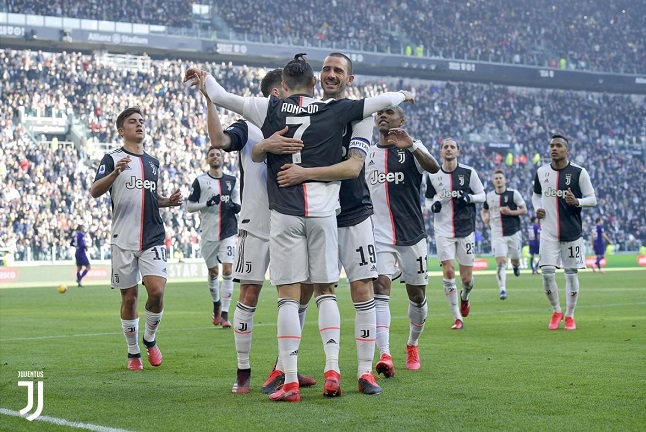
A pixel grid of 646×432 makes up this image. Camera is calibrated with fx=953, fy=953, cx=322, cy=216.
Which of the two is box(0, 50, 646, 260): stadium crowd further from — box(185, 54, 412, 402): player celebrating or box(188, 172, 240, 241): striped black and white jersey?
box(185, 54, 412, 402): player celebrating

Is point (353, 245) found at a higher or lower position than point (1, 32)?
lower

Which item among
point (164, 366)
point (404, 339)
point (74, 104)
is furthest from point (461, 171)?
point (74, 104)

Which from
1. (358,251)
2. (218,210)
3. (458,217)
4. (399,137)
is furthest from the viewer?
(218,210)

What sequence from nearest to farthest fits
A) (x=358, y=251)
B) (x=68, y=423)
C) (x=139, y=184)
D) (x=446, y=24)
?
1. (x=68, y=423)
2. (x=358, y=251)
3. (x=139, y=184)
4. (x=446, y=24)

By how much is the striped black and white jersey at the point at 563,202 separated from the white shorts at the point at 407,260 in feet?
15.8

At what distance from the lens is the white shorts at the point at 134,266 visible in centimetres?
1005

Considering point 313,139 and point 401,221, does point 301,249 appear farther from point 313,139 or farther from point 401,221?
point 401,221

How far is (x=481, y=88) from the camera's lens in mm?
Result: 66562

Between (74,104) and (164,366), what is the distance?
4029 cm

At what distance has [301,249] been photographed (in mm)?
7207

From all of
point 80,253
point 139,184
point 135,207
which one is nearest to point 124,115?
point 139,184

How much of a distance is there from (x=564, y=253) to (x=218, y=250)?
5.96m

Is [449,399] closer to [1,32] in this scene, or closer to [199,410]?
[199,410]

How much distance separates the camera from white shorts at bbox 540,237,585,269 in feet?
45.9
